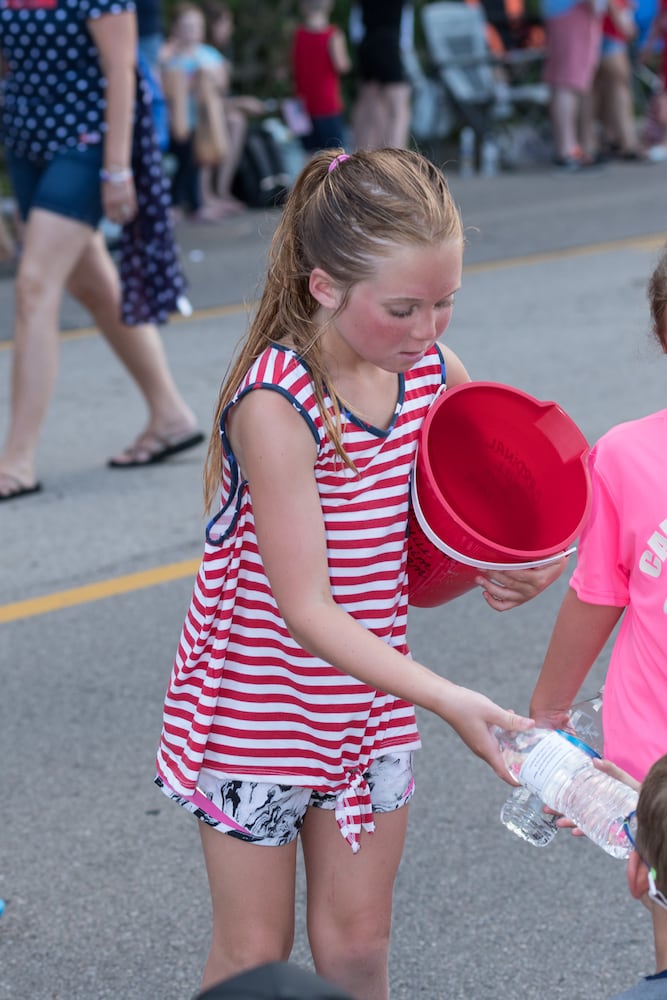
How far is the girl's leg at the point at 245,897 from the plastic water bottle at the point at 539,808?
1.19 ft

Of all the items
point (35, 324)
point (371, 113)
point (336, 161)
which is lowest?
point (371, 113)

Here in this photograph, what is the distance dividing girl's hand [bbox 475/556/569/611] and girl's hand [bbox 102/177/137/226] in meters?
3.67

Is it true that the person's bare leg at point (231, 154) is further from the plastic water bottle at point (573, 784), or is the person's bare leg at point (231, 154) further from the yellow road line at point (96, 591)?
the plastic water bottle at point (573, 784)

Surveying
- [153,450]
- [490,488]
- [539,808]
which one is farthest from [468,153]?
[539,808]

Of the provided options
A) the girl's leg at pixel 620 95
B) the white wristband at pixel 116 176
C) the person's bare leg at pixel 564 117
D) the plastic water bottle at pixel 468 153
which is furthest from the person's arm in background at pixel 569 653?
the girl's leg at pixel 620 95

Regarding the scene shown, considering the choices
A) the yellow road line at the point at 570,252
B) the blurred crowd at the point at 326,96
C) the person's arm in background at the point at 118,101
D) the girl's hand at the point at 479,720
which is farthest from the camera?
the blurred crowd at the point at 326,96

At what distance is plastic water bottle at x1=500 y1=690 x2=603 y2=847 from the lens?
226 cm

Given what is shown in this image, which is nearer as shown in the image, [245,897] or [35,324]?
[245,897]

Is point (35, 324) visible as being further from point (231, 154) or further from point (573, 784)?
point (231, 154)

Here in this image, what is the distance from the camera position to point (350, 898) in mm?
2342

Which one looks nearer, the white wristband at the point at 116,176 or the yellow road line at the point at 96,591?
the yellow road line at the point at 96,591

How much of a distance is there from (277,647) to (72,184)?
3.67 metres

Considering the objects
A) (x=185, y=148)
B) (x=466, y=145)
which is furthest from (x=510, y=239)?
(x=466, y=145)

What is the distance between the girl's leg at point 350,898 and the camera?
7.69ft
